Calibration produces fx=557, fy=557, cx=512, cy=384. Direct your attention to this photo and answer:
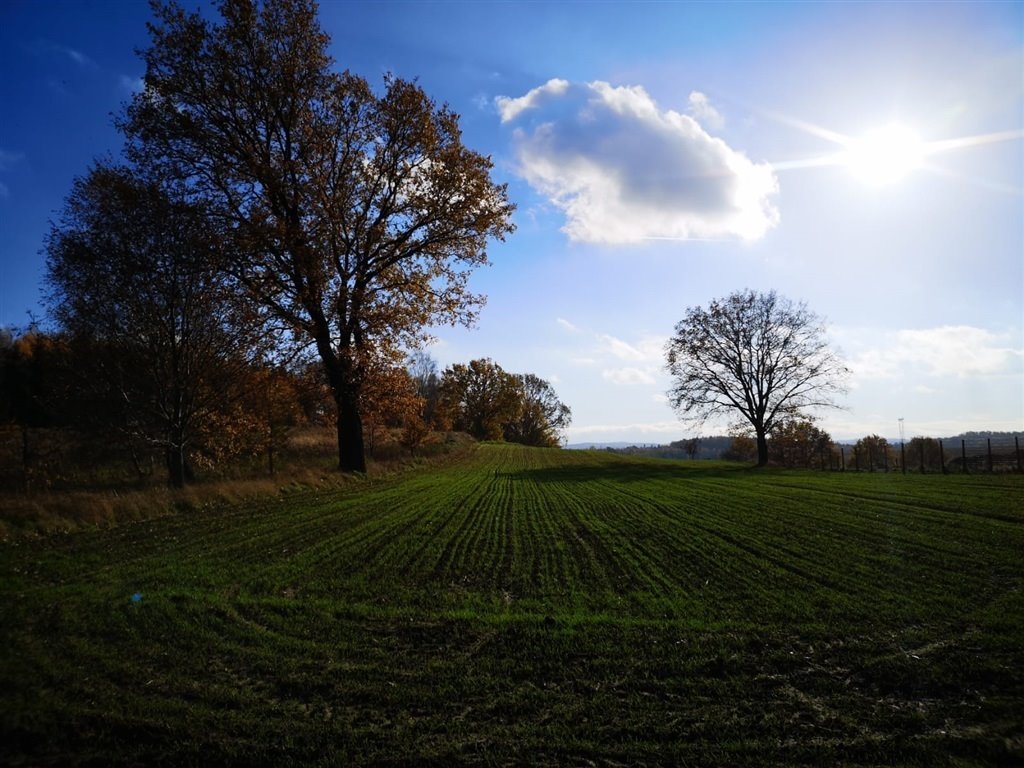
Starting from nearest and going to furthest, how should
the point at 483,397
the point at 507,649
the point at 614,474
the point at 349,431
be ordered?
the point at 507,649 → the point at 349,431 → the point at 614,474 → the point at 483,397

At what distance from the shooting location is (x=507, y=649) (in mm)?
6648

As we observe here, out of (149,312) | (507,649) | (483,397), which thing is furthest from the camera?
(483,397)

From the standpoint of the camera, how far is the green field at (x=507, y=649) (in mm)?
4641

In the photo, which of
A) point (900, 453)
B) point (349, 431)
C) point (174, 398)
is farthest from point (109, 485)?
point (900, 453)

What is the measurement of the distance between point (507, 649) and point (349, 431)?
68.1 feet

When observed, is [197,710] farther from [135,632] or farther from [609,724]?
[609,724]

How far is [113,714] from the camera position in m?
4.88

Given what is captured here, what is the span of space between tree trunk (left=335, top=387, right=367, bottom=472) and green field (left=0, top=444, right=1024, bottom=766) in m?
11.8

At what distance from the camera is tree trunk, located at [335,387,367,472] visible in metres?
24.6

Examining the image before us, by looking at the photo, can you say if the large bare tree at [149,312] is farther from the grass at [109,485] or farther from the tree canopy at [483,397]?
the tree canopy at [483,397]

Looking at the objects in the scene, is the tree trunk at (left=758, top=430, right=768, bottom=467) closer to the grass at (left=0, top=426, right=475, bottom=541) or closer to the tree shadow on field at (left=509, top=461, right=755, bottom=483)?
the tree shadow on field at (left=509, top=461, right=755, bottom=483)

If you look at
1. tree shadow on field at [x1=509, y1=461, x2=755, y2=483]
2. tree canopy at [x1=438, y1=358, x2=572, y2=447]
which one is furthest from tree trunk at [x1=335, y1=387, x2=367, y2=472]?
tree canopy at [x1=438, y1=358, x2=572, y2=447]

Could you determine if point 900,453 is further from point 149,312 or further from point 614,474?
point 149,312

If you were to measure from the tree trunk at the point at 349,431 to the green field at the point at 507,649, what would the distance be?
11.8 m
